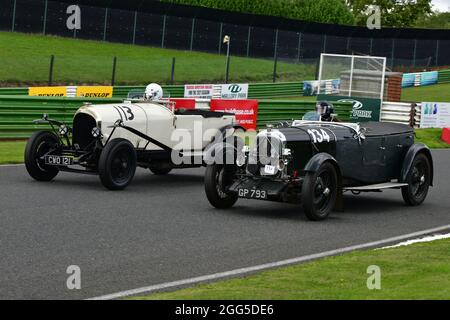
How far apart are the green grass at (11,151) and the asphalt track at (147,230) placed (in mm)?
1448

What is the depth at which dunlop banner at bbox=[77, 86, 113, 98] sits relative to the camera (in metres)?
31.6

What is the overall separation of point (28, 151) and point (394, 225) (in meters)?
5.57

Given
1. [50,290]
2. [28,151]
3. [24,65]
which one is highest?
[24,65]

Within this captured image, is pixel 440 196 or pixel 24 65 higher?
pixel 24 65

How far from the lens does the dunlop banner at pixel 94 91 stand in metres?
31.6

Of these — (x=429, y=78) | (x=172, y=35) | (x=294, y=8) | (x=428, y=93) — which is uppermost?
(x=294, y=8)

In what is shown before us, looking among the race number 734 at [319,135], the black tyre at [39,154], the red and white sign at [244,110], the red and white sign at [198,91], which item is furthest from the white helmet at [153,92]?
the red and white sign at [198,91]

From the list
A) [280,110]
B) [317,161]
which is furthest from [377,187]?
[280,110]

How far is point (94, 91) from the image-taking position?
32531 mm

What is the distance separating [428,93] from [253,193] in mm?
45416

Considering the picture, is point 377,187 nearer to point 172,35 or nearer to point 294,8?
point 172,35

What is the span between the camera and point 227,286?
7.95m

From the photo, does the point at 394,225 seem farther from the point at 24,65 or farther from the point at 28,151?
the point at 24,65
